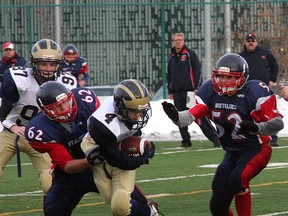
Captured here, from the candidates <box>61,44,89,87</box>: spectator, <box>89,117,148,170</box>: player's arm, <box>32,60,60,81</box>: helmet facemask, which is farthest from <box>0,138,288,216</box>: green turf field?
<box>61,44,89,87</box>: spectator

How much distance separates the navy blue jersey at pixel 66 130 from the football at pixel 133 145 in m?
0.39

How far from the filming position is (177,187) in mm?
10461

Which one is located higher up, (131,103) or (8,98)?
(131,103)

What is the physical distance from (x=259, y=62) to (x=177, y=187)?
3986 millimetres

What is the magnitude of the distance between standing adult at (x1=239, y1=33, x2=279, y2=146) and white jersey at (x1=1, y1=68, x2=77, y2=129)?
565 centimetres

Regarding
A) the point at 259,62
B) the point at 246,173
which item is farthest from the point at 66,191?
the point at 259,62

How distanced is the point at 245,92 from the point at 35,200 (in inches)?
115

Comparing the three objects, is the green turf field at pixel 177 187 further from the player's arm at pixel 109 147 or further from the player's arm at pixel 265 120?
the player's arm at pixel 109 147

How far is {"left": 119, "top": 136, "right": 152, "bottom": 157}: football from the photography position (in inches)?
274

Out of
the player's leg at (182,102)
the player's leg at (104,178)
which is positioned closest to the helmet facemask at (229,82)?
the player's leg at (104,178)

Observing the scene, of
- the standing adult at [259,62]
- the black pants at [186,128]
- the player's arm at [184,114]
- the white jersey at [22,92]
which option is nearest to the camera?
the player's arm at [184,114]

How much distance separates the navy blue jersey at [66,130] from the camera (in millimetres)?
7152

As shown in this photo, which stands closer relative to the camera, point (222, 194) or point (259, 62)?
point (222, 194)

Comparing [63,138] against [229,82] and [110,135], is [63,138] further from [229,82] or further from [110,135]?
[229,82]
